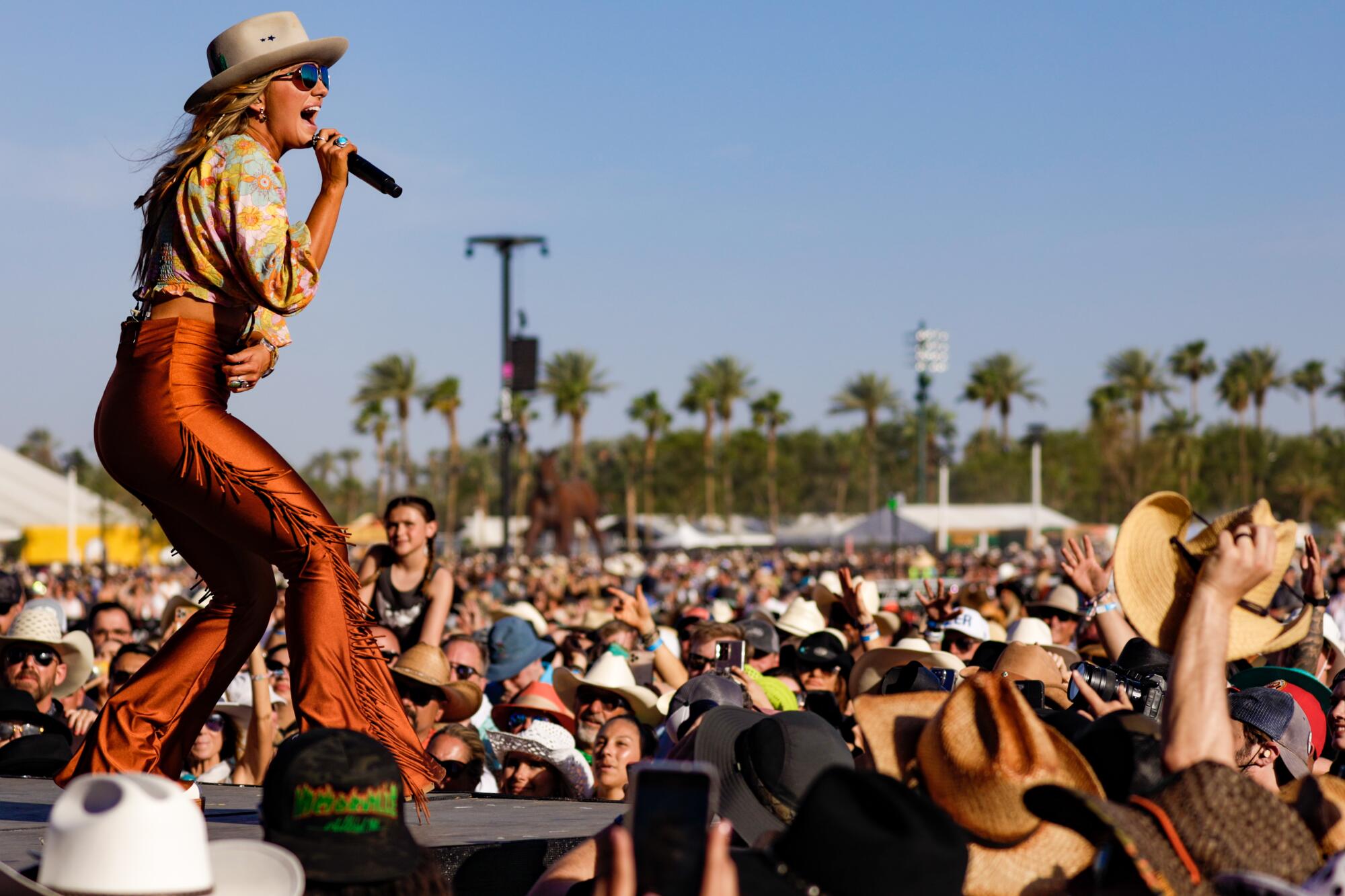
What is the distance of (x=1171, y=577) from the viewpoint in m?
3.16

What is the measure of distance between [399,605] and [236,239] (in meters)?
3.46

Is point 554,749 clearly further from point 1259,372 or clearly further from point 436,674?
point 1259,372

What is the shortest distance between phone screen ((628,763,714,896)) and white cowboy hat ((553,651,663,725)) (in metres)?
4.57

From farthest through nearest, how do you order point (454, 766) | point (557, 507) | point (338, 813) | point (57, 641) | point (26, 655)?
point (557, 507) < point (57, 641) < point (26, 655) < point (454, 766) < point (338, 813)

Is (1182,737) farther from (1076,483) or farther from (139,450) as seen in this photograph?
(1076,483)

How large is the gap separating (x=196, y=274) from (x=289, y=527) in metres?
A: 0.65

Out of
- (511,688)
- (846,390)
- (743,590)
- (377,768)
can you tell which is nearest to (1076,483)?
(846,390)

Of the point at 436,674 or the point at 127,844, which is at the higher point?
the point at 127,844

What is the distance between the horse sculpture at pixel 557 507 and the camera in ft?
176

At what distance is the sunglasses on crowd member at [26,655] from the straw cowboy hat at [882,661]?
3538mm

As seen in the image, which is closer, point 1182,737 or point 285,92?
point 1182,737

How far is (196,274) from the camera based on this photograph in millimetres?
3730

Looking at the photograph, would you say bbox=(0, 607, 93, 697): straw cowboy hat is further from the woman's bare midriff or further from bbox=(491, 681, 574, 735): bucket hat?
the woman's bare midriff

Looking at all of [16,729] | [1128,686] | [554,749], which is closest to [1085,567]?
[1128,686]
